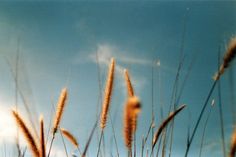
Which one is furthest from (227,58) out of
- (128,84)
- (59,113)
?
(59,113)

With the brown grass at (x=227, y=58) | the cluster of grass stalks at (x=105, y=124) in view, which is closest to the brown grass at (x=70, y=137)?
the cluster of grass stalks at (x=105, y=124)

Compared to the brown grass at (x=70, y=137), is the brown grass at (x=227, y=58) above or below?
above

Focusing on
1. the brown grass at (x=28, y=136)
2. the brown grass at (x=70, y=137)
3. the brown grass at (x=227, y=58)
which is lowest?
the brown grass at (x=28, y=136)

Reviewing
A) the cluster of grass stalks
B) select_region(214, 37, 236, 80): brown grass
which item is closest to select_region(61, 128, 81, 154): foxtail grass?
the cluster of grass stalks

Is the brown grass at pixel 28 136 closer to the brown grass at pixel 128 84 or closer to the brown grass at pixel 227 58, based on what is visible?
the brown grass at pixel 128 84

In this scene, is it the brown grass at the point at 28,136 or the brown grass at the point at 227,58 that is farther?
the brown grass at the point at 227,58

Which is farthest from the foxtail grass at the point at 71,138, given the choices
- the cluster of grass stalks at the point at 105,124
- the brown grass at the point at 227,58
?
the brown grass at the point at 227,58

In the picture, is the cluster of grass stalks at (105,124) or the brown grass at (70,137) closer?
the cluster of grass stalks at (105,124)

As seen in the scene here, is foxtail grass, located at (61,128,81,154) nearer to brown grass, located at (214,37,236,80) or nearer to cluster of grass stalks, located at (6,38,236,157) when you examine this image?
cluster of grass stalks, located at (6,38,236,157)

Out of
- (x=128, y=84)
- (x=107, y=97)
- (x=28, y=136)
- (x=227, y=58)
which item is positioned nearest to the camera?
(x=28, y=136)

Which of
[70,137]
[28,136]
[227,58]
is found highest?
[227,58]

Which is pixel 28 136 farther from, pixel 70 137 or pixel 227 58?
pixel 227 58

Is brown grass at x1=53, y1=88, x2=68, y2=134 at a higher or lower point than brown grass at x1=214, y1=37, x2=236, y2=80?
lower

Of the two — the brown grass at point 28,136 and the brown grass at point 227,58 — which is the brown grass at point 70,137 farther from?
the brown grass at point 227,58
